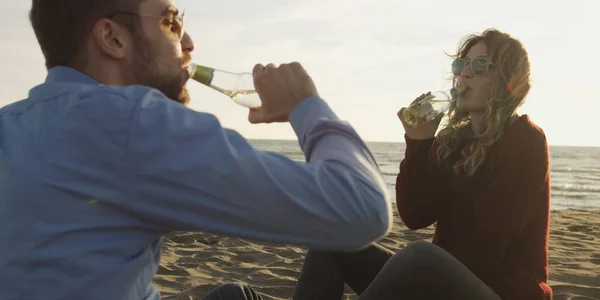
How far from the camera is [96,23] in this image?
1458 mm

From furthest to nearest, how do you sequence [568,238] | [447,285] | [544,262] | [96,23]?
[568,238] → [544,262] → [447,285] → [96,23]

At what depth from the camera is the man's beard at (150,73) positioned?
1507mm

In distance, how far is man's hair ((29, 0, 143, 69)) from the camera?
4.74ft

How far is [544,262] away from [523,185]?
0.37 m

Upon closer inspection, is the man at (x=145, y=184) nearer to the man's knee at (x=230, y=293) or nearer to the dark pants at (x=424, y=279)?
the man's knee at (x=230, y=293)

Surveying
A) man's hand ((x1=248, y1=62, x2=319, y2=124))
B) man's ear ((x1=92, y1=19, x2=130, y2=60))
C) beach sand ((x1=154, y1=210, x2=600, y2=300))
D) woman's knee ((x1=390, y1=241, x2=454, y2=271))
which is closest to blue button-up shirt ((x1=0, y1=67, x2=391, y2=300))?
man's hand ((x1=248, y1=62, x2=319, y2=124))

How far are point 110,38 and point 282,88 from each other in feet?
1.55

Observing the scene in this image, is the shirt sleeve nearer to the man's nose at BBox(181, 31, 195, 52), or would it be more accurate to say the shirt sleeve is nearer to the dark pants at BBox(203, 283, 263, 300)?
the man's nose at BBox(181, 31, 195, 52)

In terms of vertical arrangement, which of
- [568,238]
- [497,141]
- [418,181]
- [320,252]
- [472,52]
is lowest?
[568,238]

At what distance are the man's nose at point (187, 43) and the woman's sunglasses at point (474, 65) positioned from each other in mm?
2222

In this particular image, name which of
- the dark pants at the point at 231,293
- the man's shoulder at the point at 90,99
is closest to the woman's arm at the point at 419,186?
the dark pants at the point at 231,293

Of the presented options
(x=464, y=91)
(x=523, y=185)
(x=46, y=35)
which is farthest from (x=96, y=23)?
(x=464, y=91)

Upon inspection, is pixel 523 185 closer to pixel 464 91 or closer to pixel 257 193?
pixel 464 91

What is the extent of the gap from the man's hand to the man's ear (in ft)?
1.17
